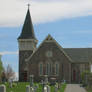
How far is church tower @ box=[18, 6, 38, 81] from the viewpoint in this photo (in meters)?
62.9

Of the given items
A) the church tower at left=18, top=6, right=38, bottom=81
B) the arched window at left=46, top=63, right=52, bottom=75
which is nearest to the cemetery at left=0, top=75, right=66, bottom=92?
the arched window at left=46, top=63, right=52, bottom=75

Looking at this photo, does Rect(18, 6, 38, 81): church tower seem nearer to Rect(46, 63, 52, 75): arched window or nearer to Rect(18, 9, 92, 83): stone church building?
Rect(18, 9, 92, 83): stone church building

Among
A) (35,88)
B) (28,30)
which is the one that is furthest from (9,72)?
(35,88)

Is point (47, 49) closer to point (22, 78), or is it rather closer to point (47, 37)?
point (47, 37)

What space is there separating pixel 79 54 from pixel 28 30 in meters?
10.4

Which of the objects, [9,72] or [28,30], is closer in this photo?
[28,30]

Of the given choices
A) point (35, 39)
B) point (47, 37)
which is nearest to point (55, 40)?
point (47, 37)

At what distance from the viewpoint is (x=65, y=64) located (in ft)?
197

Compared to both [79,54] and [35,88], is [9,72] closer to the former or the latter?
[79,54]

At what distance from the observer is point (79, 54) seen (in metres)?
62.9

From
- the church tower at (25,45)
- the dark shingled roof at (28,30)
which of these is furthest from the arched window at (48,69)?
the dark shingled roof at (28,30)

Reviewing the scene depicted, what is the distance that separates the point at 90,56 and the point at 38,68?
9.55 m

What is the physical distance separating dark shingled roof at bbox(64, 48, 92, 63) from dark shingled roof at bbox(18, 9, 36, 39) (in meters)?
7.04

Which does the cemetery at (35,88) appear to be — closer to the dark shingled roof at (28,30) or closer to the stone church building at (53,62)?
the stone church building at (53,62)
